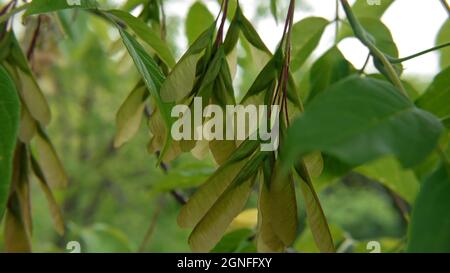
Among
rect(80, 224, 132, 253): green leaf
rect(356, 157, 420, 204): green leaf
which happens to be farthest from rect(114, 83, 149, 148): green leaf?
rect(80, 224, 132, 253): green leaf

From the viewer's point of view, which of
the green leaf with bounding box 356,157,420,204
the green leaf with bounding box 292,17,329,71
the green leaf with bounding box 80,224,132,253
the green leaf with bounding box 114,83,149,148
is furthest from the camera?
the green leaf with bounding box 80,224,132,253

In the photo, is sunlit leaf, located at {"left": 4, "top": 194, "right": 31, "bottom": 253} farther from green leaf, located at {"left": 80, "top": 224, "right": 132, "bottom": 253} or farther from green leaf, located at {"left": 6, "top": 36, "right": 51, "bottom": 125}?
green leaf, located at {"left": 80, "top": 224, "right": 132, "bottom": 253}

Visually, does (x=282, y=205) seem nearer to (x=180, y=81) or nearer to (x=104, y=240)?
(x=180, y=81)

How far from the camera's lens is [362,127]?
296 millimetres

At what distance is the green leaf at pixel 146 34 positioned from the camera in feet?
1.65

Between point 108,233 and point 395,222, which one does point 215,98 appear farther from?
point 395,222

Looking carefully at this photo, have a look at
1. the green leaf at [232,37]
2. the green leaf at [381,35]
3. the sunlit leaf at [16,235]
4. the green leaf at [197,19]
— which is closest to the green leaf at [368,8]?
the green leaf at [381,35]

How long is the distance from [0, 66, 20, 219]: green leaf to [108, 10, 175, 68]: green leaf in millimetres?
102

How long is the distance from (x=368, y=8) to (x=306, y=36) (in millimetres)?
83

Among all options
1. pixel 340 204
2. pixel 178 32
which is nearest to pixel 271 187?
pixel 178 32

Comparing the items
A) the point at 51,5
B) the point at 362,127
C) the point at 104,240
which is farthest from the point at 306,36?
the point at 104,240

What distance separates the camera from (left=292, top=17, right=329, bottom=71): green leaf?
70 cm

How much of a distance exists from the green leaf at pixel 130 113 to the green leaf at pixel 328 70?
0.67 feet
